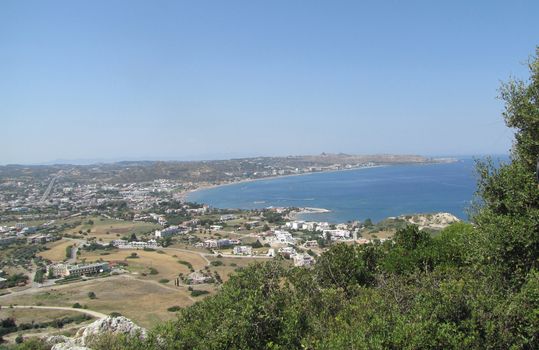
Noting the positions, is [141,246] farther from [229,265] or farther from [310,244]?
[310,244]

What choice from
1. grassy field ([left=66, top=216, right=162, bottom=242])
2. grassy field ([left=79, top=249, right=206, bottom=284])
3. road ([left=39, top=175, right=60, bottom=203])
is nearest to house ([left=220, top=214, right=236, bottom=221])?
grassy field ([left=66, top=216, right=162, bottom=242])

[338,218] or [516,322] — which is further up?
[516,322]

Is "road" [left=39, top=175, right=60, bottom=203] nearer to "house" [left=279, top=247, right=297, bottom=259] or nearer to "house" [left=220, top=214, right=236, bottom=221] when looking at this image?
"house" [left=220, top=214, right=236, bottom=221]

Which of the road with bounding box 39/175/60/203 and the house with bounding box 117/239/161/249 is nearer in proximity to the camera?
the house with bounding box 117/239/161/249

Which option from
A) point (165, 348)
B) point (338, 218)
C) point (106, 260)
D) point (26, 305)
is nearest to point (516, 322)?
point (165, 348)

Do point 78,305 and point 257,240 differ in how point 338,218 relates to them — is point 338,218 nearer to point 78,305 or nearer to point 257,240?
point 257,240
